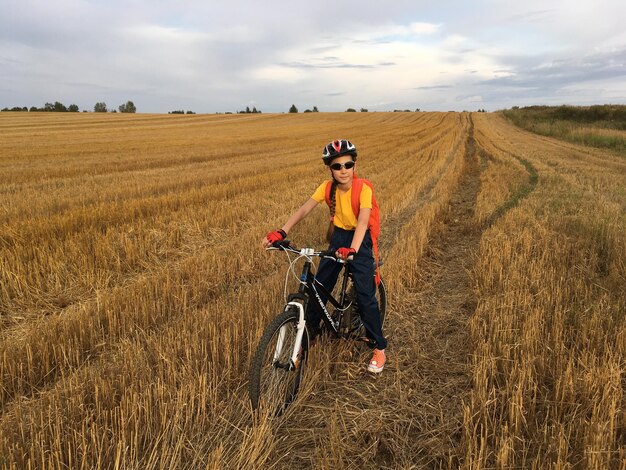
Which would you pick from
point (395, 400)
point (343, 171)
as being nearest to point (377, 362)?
point (395, 400)

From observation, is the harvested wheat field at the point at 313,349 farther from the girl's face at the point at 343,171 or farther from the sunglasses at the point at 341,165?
the sunglasses at the point at 341,165

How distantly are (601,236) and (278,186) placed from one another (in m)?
8.96

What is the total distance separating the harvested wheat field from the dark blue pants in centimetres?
34

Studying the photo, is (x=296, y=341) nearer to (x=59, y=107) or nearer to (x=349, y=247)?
(x=349, y=247)

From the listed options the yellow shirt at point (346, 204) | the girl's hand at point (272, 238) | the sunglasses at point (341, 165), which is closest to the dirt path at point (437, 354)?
the yellow shirt at point (346, 204)

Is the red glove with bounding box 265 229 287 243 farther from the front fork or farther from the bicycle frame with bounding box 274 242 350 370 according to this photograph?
the front fork

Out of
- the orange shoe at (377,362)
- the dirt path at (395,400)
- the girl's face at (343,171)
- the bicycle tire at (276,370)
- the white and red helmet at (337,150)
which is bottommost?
the dirt path at (395,400)

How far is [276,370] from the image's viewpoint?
3.15m

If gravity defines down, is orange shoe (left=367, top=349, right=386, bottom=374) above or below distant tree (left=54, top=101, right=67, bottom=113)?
below

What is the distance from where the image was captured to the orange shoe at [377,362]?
12.2 ft

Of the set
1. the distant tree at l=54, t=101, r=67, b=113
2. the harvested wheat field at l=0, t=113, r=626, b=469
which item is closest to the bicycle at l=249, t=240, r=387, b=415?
the harvested wheat field at l=0, t=113, r=626, b=469

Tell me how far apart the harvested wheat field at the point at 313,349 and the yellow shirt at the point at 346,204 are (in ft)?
4.05

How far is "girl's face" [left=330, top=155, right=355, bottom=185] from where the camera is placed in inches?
136

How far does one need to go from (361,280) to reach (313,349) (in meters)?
0.83
